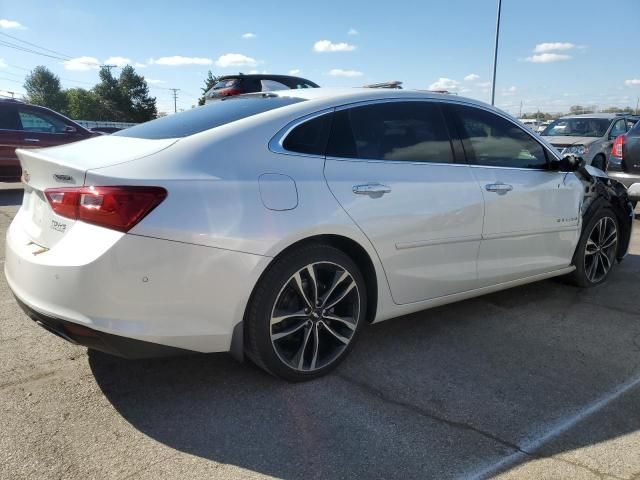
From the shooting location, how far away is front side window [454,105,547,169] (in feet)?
12.4

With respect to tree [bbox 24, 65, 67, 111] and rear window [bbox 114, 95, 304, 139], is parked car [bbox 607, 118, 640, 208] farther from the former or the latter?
tree [bbox 24, 65, 67, 111]

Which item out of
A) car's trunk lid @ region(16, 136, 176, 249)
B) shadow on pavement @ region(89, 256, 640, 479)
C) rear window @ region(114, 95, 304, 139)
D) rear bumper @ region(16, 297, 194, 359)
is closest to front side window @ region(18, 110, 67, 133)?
rear window @ region(114, 95, 304, 139)

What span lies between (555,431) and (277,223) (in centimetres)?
164

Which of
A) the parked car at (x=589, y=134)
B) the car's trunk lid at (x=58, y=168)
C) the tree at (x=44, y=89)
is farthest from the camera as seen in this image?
the tree at (x=44, y=89)

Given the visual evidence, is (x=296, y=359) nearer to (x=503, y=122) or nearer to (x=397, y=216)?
(x=397, y=216)

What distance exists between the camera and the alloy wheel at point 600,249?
15.8 ft

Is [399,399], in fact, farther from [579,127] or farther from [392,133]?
[579,127]

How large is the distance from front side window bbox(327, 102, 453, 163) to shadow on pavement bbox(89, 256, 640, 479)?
123 cm

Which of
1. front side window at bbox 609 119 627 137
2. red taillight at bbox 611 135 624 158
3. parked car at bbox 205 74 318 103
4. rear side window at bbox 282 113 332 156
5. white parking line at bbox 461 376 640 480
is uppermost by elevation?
parked car at bbox 205 74 318 103

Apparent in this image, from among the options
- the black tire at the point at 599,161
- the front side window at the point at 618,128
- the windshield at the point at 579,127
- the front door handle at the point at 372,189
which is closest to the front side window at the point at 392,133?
the front door handle at the point at 372,189

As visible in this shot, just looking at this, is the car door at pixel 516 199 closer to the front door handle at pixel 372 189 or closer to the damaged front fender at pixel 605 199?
the damaged front fender at pixel 605 199

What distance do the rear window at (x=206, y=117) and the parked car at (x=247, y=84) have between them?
32.3 ft

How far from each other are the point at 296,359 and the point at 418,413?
69 centimetres

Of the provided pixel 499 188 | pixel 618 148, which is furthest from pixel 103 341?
pixel 618 148
